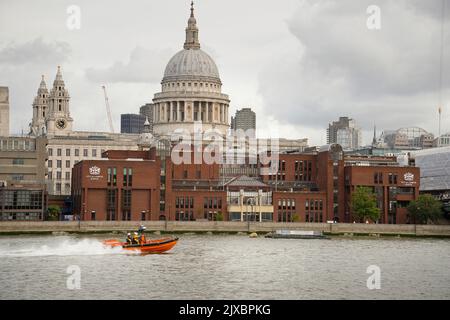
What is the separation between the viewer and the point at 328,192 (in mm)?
158125

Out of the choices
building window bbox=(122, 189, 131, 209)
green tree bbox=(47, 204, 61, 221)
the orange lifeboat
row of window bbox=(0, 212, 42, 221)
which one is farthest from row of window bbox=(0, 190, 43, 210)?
the orange lifeboat

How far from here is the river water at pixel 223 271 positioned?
71250mm

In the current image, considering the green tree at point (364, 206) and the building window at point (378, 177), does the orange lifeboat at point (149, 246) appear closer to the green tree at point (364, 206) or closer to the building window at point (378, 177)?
the green tree at point (364, 206)

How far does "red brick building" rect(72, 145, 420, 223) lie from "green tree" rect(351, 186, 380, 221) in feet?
18.9

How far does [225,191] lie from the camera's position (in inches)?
6161

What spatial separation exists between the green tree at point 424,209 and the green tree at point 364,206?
586cm

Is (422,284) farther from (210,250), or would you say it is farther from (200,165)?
(200,165)

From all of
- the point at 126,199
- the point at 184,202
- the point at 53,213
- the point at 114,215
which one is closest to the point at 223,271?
the point at 114,215

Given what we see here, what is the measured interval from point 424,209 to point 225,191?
94.9 feet

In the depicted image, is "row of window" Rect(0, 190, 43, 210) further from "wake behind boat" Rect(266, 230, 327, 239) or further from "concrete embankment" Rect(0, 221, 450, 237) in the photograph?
"wake behind boat" Rect(266, 230, 327, 239)

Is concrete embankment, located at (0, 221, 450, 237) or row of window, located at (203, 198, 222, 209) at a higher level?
row of window, located at (203, 198, 222, 209)

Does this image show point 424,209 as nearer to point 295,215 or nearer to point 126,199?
point 295,215

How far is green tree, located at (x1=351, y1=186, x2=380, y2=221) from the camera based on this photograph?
484 feet
